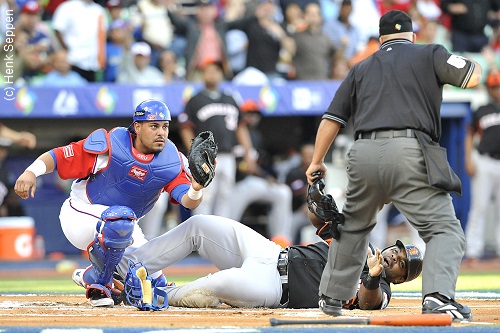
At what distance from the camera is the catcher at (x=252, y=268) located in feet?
21.1

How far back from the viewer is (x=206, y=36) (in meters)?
14.6

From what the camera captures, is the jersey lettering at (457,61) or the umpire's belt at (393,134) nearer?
the jersey lettering at (457,61)

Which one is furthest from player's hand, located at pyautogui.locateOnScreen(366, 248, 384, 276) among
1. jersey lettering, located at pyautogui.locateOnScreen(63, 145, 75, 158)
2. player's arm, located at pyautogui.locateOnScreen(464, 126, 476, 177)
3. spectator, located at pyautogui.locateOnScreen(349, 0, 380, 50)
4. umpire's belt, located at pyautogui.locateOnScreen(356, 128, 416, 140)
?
spectator, located at pyautogui.locateOnScreen(349, 0, 380, 50)

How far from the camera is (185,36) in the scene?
49.0 feet

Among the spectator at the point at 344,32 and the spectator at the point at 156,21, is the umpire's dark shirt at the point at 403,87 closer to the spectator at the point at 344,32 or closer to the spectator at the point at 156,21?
the spectator at the point at 156,21

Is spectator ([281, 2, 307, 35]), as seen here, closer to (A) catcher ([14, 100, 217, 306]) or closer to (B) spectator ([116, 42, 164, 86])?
(B) spectator ([116, 42, 164, 86])

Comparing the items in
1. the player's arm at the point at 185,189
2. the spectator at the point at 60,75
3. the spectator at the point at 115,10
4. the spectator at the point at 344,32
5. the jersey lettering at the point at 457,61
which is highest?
the spectator at the point at 115,10

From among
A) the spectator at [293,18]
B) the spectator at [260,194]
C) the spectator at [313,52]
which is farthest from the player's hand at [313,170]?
the spectator at [293,18]

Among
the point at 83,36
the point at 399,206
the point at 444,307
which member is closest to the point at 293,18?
the point at 83,36

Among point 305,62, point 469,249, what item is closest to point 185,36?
point 305,62

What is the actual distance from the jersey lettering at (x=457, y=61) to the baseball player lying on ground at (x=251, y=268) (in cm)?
139

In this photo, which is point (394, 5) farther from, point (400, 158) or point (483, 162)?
point (400, 158)

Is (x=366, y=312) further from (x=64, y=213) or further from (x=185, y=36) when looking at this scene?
(x=185, y=36)

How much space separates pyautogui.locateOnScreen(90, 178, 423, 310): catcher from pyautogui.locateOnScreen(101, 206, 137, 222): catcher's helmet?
327mm
